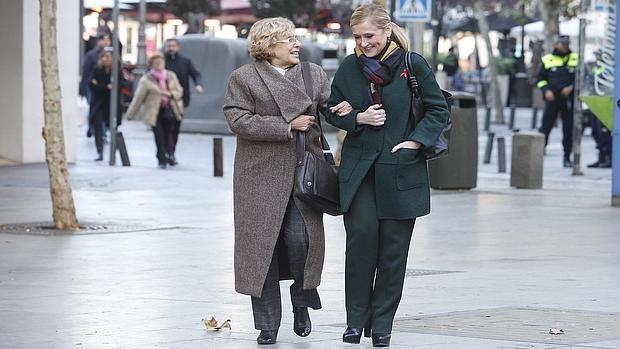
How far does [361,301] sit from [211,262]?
12.2ft

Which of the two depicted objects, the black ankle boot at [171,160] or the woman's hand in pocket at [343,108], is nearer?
the woman's hand in pocket at [343,108]

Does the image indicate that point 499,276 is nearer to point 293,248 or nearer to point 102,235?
point 293,248

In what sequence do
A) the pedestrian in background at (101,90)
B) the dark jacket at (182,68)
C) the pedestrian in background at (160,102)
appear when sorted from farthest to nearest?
the dark jacket at (182,68) → the pedestrian in background at (101,90) → the pedestrian in background at (160,102)

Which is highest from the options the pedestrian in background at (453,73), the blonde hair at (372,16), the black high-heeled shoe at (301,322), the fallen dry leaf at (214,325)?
the blonde hair at (372,16)

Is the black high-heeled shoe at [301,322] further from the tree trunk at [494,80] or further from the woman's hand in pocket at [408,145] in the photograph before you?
the tree trunk at [494,80]

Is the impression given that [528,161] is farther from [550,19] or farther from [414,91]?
[550,19]

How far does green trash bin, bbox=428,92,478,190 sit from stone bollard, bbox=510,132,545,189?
0.61 meters

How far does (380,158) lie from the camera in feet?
25.1

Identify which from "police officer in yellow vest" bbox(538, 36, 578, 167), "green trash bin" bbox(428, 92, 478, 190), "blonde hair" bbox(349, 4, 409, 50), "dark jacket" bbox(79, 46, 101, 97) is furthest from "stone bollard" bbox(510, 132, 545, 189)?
"blonde hair" bbox(349, 4, 409, 50)

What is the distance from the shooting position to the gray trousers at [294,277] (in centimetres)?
780

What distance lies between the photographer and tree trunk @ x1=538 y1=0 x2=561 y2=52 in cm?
4106

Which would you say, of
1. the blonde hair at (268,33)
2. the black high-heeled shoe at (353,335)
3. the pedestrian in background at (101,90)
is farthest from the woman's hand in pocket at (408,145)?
the pedestrian in background at (101,90)

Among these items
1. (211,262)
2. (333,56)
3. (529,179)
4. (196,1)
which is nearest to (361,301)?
(211,262)

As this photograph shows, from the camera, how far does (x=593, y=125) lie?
22.9m
